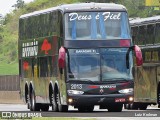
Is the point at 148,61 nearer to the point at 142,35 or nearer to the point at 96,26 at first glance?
the point at 142,35

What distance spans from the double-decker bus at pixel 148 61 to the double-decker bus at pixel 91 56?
377cm

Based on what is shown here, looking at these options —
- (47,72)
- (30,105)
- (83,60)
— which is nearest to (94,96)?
(83,60)

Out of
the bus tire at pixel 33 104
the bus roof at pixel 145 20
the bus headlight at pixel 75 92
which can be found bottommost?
the bus tire at pixel 33 104

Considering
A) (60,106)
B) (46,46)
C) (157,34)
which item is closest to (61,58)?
(60,106)

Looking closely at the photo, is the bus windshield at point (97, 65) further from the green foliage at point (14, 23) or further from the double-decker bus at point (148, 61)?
the green foliage at point (14, 23)

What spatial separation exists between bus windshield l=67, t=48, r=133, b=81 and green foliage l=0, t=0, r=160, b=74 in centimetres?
7573

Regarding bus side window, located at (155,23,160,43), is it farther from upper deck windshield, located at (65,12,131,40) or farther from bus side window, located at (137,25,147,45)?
upper deck windshield, located at (65,12,131,40)

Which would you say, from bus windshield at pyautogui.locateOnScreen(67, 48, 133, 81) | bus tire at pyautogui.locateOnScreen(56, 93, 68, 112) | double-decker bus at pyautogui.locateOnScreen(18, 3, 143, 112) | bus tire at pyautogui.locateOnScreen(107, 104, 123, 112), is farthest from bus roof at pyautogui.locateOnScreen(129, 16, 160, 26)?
bus tire at pyautogui.locateOnScreen(56, 93, 68, 112)

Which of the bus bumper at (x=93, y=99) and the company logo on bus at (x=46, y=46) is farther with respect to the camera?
the company logo on bus at (x=46, y=46)

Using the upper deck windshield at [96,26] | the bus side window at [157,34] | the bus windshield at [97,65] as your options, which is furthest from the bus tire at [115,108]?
the bus side window at [157,34]

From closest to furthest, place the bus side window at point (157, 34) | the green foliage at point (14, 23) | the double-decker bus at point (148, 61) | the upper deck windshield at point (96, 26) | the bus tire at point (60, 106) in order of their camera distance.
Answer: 1. the upper deck windshield at point (96, 26)
2. the bus tire at point (60, 106)
3. the bus side window at point (157, 34)
4. the double-decker bus at point (148, 61)
5. the green foliage at point (14, 23)

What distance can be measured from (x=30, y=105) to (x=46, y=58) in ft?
11.7

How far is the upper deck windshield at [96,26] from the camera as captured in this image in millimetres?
34594

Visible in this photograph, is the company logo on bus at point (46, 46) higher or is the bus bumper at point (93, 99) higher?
the company logo on bus at point (46, 46)
